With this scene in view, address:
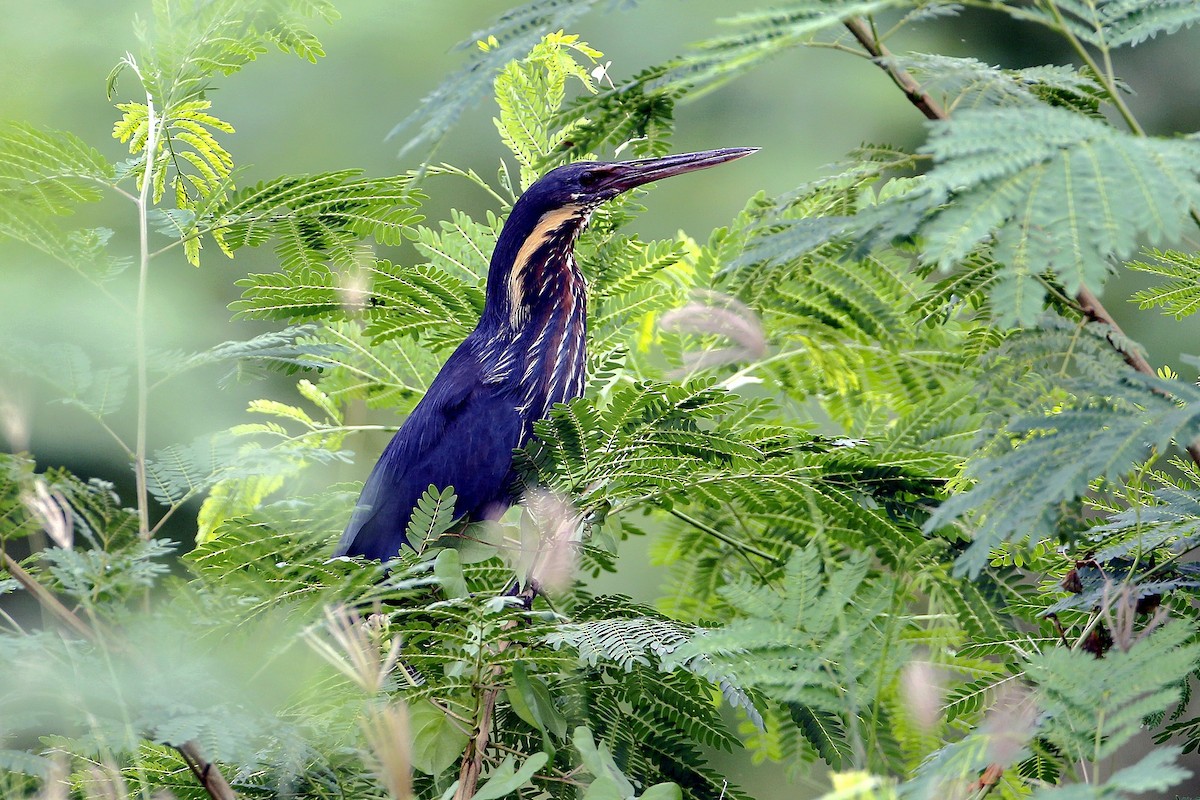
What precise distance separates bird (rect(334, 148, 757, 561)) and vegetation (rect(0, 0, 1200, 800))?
0.18m

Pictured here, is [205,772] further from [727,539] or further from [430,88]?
[430,88]

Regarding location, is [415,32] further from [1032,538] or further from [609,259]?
[1032,538]

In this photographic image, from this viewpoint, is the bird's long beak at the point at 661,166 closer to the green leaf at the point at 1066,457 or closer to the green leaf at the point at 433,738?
the green leaf at the point at 1066,457

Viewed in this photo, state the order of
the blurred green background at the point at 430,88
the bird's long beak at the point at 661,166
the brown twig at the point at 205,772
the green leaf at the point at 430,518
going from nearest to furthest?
the brown twig at the point at 205,772 < the green leaf at the point at 430,518 < the bird's long beak at the point at 661,166 < the blurred green background at the point at 430,88

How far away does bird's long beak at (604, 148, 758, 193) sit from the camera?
1.75 m

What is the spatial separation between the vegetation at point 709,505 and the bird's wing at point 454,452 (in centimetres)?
19

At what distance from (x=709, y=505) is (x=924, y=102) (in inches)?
25.9

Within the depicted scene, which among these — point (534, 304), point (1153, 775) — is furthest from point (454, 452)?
point (1153, 775)

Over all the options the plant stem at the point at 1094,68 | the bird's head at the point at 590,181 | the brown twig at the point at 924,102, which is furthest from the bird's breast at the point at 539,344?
the plant stem at the point at 1094,68

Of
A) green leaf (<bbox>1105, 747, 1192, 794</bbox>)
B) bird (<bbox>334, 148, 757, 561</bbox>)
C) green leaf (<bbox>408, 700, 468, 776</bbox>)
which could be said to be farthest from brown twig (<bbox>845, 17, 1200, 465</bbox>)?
bird (<bbox>334, 148, 757, 561</bbox>)

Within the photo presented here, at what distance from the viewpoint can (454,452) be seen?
1985mm

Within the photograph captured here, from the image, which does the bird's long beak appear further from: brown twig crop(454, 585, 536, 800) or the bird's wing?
brown twig crop(454, 585, 536, 800)

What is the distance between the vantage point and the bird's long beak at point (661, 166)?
5.75ft

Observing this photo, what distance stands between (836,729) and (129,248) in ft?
13.4
